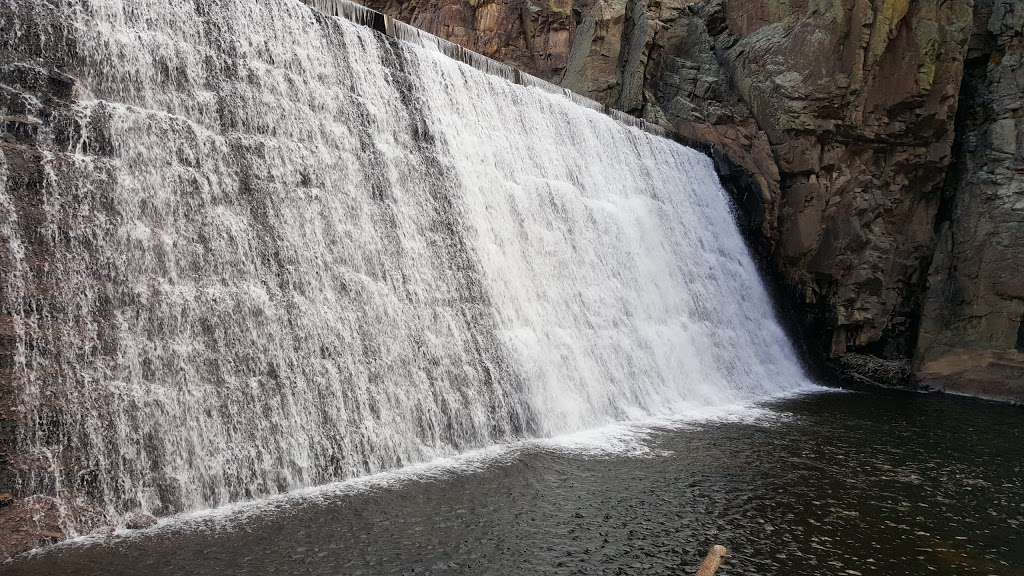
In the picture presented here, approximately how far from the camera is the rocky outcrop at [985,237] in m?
19.0

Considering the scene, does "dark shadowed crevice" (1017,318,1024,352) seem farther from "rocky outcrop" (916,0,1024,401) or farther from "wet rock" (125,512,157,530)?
"wet rock" (125,512,157,530)

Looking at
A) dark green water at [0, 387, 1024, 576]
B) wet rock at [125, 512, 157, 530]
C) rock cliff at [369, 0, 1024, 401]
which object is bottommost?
dark green water at [0, 387, 1024, 576]

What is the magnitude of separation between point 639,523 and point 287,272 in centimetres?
564

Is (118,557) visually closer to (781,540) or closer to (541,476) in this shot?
(541,476)

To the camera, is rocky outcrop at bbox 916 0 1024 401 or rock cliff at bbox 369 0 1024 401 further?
rock cliff at bbox 369 0 1024 401

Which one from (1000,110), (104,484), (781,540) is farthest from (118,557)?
(1000,110)

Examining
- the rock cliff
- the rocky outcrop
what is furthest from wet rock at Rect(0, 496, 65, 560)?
the rocky outcrop

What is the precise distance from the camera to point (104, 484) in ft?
21.5

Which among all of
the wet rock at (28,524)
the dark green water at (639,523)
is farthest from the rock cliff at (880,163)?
the wet rock at (28,524)

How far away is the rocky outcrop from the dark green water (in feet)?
32.9

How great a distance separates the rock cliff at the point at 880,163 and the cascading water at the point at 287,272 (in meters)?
8.06

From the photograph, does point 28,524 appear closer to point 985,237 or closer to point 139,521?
point 139,521

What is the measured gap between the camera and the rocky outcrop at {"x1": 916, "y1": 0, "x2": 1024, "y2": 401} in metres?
19.0

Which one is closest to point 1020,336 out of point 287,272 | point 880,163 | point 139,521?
point 880,163
